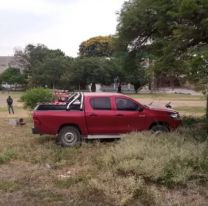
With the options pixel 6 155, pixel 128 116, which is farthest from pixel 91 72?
pixel 6 155

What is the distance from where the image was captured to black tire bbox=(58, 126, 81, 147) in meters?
15.7

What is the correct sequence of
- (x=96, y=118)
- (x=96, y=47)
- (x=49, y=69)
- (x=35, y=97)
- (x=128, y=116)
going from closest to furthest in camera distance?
(x=96, y=118), (x=128, y=116), (x=35, y=97), (x=49, y=69), (x=96, y=47)

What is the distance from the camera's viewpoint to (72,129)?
16.0 meters

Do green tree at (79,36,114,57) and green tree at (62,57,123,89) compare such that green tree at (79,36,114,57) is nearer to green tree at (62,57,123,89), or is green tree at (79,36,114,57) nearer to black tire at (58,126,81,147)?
green tree at (62,57,123,89)

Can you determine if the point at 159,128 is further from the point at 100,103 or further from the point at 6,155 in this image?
the point at 6,155

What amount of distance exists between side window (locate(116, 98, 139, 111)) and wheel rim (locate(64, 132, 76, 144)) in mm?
1780

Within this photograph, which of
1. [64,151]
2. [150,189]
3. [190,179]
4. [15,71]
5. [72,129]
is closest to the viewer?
[150,189]

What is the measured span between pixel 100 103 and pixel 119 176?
6785 millimetres

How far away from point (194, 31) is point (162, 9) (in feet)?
13.8

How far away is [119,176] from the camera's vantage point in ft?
32.0

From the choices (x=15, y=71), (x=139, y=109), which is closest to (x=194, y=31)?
(x=139, y=109)

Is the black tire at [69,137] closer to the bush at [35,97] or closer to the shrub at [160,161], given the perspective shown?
the shrub at [160,161]

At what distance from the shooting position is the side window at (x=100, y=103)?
1628cm

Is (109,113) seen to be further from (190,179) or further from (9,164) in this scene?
(190,179)
